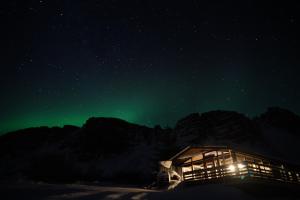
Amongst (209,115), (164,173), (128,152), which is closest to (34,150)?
(128,152)

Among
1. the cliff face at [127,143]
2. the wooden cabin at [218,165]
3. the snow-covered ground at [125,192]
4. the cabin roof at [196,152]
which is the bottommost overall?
the snow-covered ground at [125,192]

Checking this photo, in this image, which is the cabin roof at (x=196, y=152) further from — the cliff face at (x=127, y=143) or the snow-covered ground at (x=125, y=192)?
the cliff face at (x=127, y=143)

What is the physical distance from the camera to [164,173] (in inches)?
978

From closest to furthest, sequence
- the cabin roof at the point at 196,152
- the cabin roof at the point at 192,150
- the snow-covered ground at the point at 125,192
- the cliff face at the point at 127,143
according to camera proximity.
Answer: the snow-covered ground at the point at 125,192, the cabin roof at the point at 196,152, the cabin roof at the point at 192,150, the cliff face at the point at 127,143

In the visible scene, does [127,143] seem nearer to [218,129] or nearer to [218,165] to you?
[218,129]

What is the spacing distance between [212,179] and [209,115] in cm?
5955

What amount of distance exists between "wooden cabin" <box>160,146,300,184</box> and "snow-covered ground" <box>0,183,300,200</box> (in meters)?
1.28

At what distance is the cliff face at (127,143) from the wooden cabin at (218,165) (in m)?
26.3

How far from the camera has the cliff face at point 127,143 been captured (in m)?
54.7

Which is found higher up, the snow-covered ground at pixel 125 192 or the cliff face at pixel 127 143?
the cliff face at pixel 127 143

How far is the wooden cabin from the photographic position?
59.0 ft

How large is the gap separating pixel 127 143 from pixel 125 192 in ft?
217

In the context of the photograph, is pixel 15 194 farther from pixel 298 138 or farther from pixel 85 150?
pixel 298 138

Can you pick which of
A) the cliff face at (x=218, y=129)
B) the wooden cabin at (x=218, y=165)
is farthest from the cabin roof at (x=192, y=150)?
the cliff face at (x=218, y=129)
